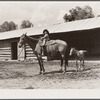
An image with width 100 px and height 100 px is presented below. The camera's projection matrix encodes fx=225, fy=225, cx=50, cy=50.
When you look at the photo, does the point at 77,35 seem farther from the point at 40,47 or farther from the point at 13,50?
the point at 40,47

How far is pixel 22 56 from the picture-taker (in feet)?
79.1

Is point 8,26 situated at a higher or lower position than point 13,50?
higher

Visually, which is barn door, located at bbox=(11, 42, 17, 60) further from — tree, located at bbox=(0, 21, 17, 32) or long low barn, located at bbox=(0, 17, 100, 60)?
tree, located at bbox=(0, 21, 17, 32)

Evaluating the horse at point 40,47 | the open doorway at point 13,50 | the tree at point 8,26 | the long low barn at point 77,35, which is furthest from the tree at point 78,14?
the tree at point 8,26

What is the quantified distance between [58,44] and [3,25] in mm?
74182

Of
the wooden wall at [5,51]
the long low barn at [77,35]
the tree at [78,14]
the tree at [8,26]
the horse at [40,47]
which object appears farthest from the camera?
the tree at [8,26]

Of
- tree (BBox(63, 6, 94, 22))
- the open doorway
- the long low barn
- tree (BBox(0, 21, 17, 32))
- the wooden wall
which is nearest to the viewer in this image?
the long low barn

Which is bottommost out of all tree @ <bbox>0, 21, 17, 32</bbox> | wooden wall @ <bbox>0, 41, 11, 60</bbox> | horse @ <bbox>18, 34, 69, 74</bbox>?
wooden wall @ <bbox>0, 41, 11, 60</bbox>

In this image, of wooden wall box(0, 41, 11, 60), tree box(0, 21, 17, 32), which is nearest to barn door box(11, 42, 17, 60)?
wooden wall box(0, 41, 11, 60)

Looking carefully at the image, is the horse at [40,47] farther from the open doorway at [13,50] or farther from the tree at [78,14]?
the tree at [78,14]

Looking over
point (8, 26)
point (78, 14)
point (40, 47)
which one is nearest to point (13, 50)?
point (40, 47)

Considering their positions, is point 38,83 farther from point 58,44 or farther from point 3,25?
point 3,25

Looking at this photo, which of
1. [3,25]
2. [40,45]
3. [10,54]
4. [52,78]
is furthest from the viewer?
[3,25]
